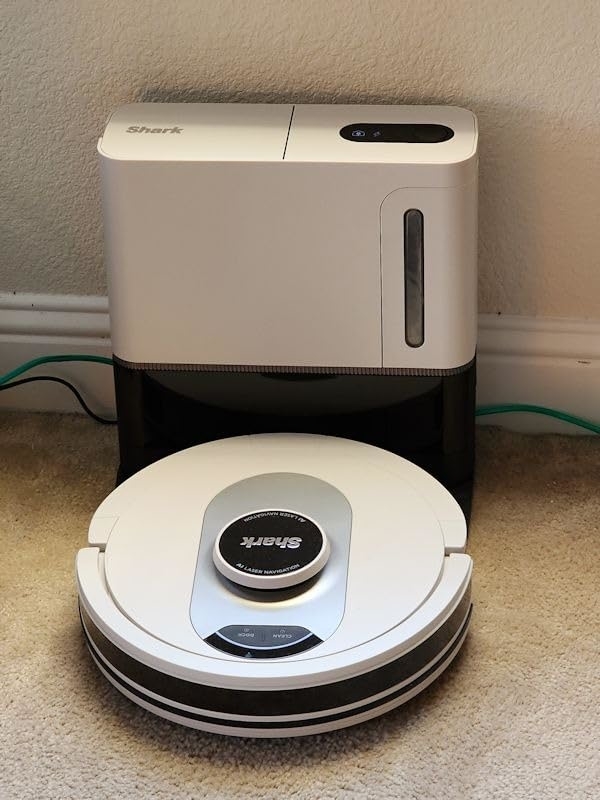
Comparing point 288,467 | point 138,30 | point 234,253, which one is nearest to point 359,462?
point 288,467

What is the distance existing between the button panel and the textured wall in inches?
18.4

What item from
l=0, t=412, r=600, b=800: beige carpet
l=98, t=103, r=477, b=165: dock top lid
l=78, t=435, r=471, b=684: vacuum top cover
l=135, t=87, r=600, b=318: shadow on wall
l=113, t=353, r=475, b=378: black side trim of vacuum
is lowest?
l=0, t=412, r=600, b=800: beige carpet

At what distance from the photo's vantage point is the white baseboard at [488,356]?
1.13 meters

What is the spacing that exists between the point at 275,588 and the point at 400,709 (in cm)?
13

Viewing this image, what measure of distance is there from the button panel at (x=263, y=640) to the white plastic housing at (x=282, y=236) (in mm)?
277

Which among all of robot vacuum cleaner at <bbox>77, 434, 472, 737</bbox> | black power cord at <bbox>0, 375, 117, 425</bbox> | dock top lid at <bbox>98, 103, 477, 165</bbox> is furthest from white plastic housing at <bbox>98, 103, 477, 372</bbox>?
black power cord at <bbox>0, 375, 117, 425</bbox>

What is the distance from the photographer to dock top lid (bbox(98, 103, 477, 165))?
3.04 ft

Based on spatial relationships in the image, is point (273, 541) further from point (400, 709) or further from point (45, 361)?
point (45, 361)

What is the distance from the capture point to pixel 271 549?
854mm

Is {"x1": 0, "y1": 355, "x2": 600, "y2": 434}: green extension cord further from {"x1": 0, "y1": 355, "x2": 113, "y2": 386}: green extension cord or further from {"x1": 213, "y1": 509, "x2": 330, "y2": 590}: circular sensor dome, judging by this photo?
{"x1": 213, "y1": 509, "x2": 330, "y2": 590}: circular sensor dome

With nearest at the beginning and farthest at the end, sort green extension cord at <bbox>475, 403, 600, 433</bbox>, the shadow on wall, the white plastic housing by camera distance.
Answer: the white plastic housing < the shadow on wall < green extension cord at <bbox>475, 403, 600, 433</bbox>

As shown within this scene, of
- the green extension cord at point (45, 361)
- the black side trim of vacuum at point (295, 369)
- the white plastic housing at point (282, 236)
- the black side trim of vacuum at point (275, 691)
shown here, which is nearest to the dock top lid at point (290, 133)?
the white plastic housing at point (282, 236)

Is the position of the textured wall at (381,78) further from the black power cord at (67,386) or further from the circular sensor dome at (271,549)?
the circular sensor dome at (271,549)

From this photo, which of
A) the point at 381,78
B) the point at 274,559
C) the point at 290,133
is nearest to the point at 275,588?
the point at 274,559
